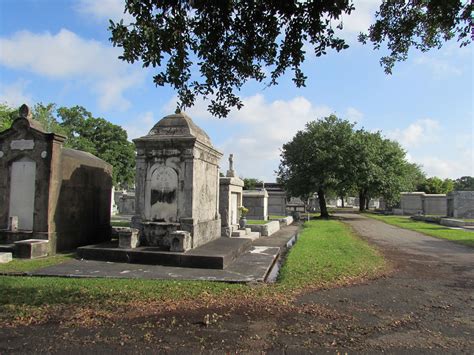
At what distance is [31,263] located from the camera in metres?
8.23

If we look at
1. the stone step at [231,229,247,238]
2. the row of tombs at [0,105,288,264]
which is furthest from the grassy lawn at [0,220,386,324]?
the stone step at [231,229,247,238]

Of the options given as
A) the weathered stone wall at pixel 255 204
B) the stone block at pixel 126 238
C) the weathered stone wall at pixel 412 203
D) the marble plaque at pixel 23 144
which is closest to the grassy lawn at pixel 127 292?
the stone block at pixel 126 238

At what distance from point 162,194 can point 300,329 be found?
6253mm

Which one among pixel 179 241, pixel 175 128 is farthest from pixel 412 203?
pixel 179 241

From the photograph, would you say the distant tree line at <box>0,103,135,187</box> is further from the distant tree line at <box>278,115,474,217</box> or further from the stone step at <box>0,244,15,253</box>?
the stone step at <box>0,244,15,253</box>

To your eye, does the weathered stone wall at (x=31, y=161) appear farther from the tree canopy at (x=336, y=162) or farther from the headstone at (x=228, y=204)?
the tree canopy at (x=336, y=162)

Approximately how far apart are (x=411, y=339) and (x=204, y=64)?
4.38 meters

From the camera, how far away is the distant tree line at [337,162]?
28.2 metres

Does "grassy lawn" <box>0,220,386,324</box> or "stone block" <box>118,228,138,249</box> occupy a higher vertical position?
"stone block" <box>118,228,138,249</box>

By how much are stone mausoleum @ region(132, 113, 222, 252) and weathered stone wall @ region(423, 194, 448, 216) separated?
31407 mm

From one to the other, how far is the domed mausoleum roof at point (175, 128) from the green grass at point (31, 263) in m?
3.90

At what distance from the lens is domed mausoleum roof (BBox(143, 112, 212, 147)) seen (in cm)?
1002

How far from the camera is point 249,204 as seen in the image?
2442cm

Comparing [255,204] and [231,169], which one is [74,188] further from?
[255,204]
